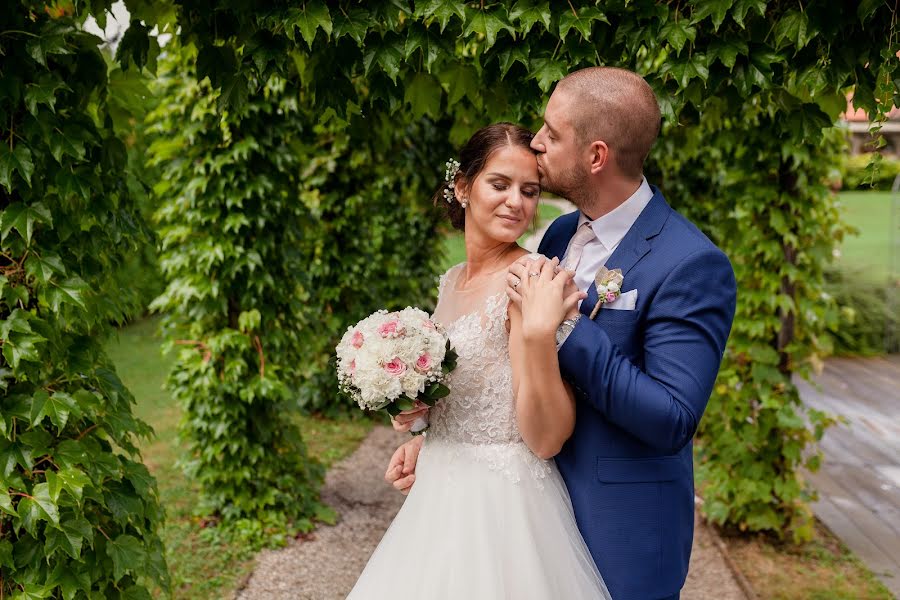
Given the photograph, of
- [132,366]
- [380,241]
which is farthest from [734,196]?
[132,366]

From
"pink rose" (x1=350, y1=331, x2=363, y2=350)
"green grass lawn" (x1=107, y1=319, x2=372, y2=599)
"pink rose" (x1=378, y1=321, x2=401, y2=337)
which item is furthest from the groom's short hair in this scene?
"green grass lawn" (x1=107, y1=319, x2=372, y2=599)

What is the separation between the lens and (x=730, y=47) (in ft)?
7.95

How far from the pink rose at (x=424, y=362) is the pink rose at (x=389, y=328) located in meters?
0.10

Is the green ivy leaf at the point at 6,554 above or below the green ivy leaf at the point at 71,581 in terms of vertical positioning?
above

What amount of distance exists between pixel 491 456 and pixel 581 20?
51.8 inches

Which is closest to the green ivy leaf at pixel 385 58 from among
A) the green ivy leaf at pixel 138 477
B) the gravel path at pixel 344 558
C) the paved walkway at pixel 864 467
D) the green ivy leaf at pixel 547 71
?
the green ivy leaf at pixel 547 71

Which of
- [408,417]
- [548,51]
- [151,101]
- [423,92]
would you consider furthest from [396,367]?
[151,101]

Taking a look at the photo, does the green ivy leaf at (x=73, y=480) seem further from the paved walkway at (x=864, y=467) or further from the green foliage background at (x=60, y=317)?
the paved walkway at (x=864, y=467)

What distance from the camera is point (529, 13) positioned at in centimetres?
242

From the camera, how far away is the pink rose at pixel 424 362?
221 cm

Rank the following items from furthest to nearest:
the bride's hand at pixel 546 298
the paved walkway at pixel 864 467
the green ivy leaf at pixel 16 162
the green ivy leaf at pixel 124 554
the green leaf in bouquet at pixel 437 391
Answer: the paved walkway at pixel 864 467
the green ivy leaf at pixel 124 554
the green ivy leaf at pixel 16 162
the green leaf in bouquet at pixel 437 391
the bride's hand at pixel 546 298

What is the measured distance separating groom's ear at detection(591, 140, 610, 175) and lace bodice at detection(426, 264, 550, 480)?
467mm

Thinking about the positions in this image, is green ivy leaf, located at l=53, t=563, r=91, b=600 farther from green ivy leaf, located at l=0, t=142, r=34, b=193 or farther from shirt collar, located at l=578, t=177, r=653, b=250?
shirt collar, located at l=578, t=177, r=653, b=250

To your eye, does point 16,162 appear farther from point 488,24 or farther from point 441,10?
point 488,24
